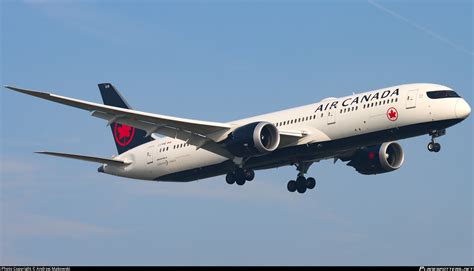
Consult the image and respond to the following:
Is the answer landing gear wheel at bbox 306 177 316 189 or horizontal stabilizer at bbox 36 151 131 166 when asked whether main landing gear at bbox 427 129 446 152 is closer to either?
landing gear wheel at bbox 306 177 316 189

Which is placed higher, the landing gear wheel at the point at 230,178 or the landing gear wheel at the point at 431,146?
the landing gear wheel at the point at 230,178

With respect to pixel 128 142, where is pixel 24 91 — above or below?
below

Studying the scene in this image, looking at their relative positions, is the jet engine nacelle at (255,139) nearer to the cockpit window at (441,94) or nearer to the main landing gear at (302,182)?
the main landing gear at (302,182)

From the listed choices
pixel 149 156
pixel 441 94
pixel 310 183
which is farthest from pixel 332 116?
pixel 149 156

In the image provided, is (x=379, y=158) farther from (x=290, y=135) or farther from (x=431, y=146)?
(x=431, y=146)

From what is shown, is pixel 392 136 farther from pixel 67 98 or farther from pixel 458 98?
pixel 67 98

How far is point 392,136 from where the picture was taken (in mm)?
64188

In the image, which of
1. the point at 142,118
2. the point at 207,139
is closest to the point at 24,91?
the point at 142,118

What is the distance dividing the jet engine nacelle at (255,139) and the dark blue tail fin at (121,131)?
10745mm

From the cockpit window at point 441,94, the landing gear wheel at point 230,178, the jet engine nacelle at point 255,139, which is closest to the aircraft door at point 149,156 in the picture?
the landing gear wheel at point 230,178

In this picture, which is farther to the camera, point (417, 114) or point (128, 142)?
point (128, 142)

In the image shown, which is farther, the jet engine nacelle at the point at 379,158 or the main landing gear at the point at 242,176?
the jet engine nacelle at the point at 379,158

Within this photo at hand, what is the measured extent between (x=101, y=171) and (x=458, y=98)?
26424mm

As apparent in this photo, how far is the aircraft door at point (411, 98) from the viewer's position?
2489 inches
